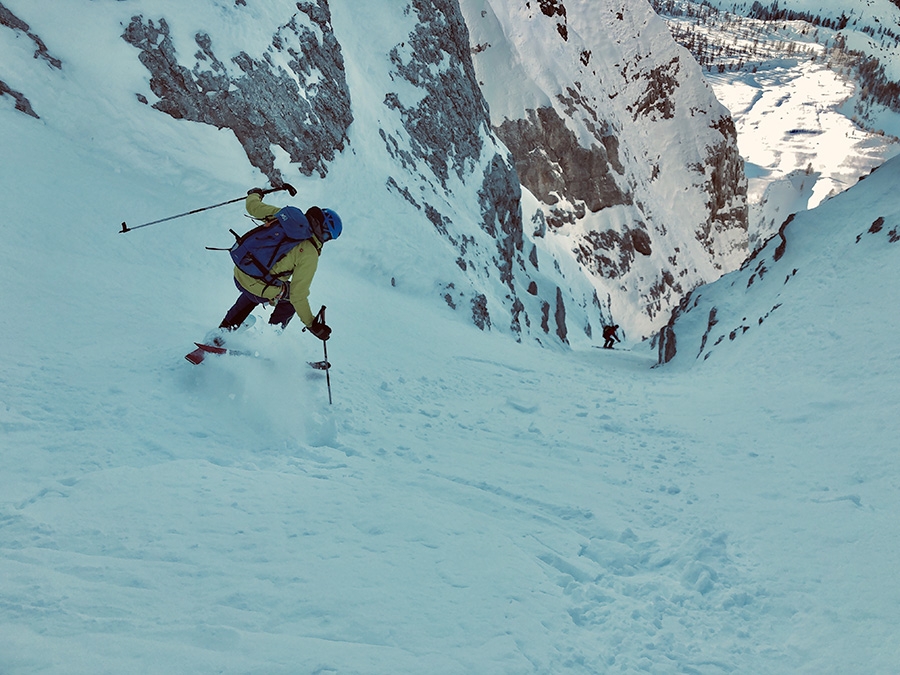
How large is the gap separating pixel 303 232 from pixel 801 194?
131238 mm

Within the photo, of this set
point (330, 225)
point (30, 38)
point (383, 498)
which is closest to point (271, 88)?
point (30, 38)

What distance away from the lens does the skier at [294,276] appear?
590 centimetres

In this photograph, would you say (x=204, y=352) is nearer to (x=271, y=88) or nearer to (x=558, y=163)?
(x=271, y=88)

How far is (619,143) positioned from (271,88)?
50216 mm

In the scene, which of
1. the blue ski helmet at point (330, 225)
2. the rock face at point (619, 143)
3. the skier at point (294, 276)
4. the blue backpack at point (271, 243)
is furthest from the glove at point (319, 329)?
the rock face at point (619, 143)

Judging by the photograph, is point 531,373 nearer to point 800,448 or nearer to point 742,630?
point 800,448

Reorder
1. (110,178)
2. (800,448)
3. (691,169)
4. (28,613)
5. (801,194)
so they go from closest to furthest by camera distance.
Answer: (28,613) < (800,448) < (110,178) < (691,169) < (801,194)

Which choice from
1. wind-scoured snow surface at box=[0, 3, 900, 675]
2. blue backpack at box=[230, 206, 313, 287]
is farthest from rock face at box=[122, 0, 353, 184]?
blue backpack at box=[230, 206, 313, 287]

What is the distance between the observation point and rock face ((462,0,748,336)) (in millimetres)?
50375

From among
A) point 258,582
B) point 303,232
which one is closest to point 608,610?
point 258,582

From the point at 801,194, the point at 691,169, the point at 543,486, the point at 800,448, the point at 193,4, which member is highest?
the point at 801,194

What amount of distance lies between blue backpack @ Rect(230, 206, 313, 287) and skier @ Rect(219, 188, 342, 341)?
0.13 feet

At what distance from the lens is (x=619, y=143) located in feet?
197

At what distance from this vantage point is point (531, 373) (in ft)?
39.5
